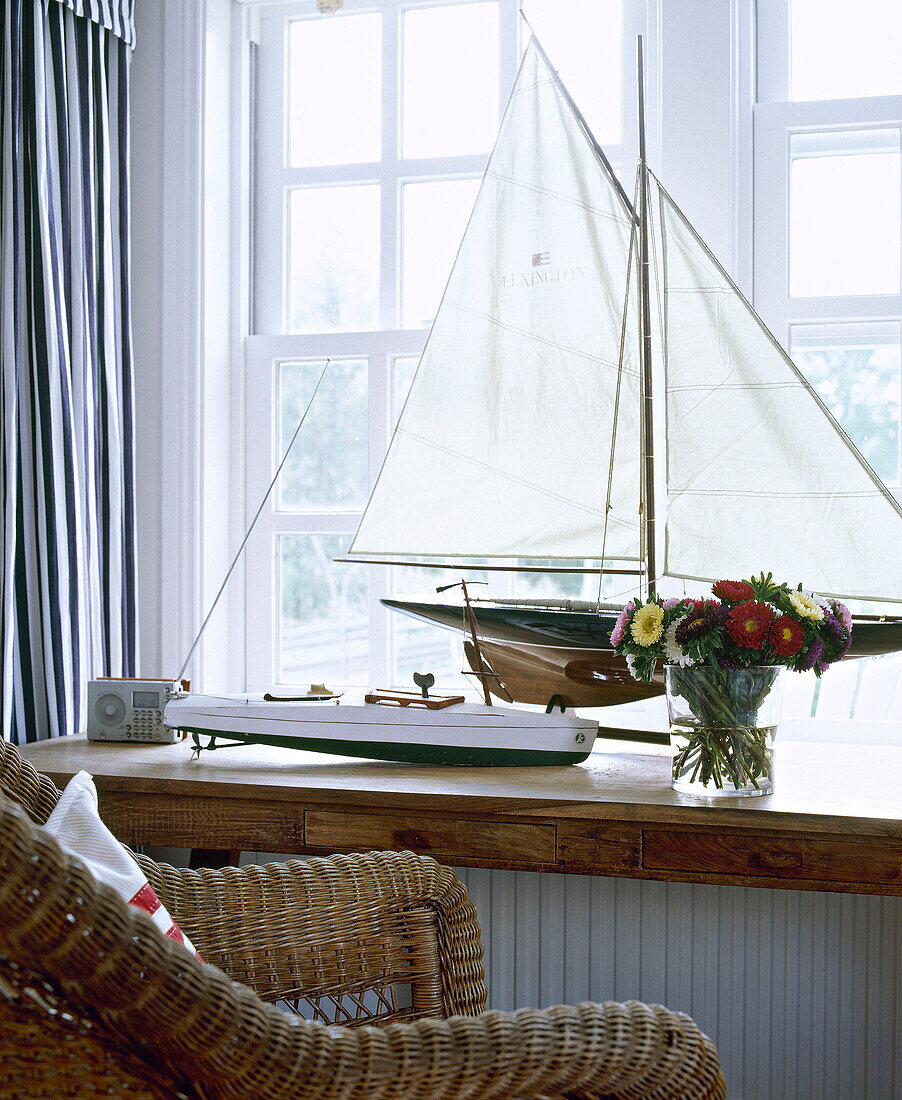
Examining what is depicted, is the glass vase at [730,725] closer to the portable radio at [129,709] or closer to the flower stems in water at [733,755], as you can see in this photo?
the flower stems in water at [733,755]

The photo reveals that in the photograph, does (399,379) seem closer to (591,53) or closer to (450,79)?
(450,79)

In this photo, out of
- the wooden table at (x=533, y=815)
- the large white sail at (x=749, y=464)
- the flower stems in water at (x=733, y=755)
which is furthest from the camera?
the large white sail at (x=749, y=464)

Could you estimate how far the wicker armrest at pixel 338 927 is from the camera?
116cm

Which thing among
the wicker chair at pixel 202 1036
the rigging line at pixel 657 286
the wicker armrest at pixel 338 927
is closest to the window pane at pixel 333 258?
the rigging line at pixel 657 286

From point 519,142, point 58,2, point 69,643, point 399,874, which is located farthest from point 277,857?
point 58,2

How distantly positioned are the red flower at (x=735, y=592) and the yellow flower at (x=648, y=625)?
85mm

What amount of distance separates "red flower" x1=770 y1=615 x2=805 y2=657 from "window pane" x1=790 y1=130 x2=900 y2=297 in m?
0.91

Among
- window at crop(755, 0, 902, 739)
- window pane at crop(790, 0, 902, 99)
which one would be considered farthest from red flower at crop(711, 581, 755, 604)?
window pane at crop(790, 0, 902, 99)

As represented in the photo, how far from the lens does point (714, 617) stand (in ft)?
4.58

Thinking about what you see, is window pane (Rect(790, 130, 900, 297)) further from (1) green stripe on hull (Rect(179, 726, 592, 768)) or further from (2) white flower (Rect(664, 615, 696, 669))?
(1) green stripe on hull (Rect(179, 726, 592, 768))

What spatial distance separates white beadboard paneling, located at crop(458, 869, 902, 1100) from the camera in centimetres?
180

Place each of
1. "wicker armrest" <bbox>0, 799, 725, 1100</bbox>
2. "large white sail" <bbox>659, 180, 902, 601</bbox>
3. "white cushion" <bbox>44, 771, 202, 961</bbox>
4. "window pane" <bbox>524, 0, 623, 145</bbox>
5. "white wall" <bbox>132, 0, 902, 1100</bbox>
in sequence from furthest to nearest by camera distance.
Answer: "window pane" <bbox>524, 0, 623, 145</bbox> → "white wall" <bbox>132, 0, 902, 1100</bbox> → "large white sail" <bbox>659, 180, 902, 601</bbox> → "white cushion" <bbox>44, 771, 202, 961</bbox> → "wicker armrest" <bbox>0, 799, 725, 1100</bbox>

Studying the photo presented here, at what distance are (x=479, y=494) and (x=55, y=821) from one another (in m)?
1.01

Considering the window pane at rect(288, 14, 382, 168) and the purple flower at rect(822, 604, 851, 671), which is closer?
the purple flower at rect(822, 604, 851, 671)
